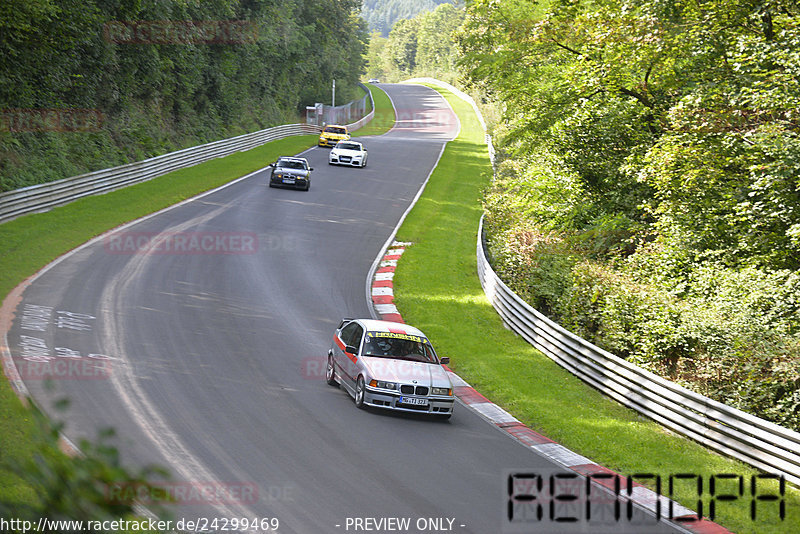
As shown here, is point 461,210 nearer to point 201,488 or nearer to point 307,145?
point 307,145

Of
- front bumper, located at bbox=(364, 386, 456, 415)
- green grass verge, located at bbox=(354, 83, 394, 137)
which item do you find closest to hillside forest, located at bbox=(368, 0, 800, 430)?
front bumper, located at bbox=(364, 386, 456, 415)

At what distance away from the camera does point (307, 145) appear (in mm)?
53219

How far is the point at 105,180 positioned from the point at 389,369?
21380mm

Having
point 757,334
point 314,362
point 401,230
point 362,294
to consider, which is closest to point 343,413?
point 314,362

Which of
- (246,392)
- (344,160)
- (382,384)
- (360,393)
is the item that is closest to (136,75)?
(344,160)

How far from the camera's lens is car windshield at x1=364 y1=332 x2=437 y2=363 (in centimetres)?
1366

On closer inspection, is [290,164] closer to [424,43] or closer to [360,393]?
[360,393]

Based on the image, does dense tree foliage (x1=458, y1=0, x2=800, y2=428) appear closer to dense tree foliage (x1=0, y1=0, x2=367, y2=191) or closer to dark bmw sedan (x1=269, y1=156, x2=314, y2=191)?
dark bmw sedan (x1=269, y1=156, x2=314, y2=191)

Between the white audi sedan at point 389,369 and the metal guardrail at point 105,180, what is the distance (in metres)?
14.5

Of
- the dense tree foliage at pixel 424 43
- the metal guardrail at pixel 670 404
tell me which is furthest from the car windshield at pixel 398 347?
the dense tree foliage at pixel 424 43

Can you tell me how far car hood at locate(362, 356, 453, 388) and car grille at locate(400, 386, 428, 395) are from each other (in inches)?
3.1
